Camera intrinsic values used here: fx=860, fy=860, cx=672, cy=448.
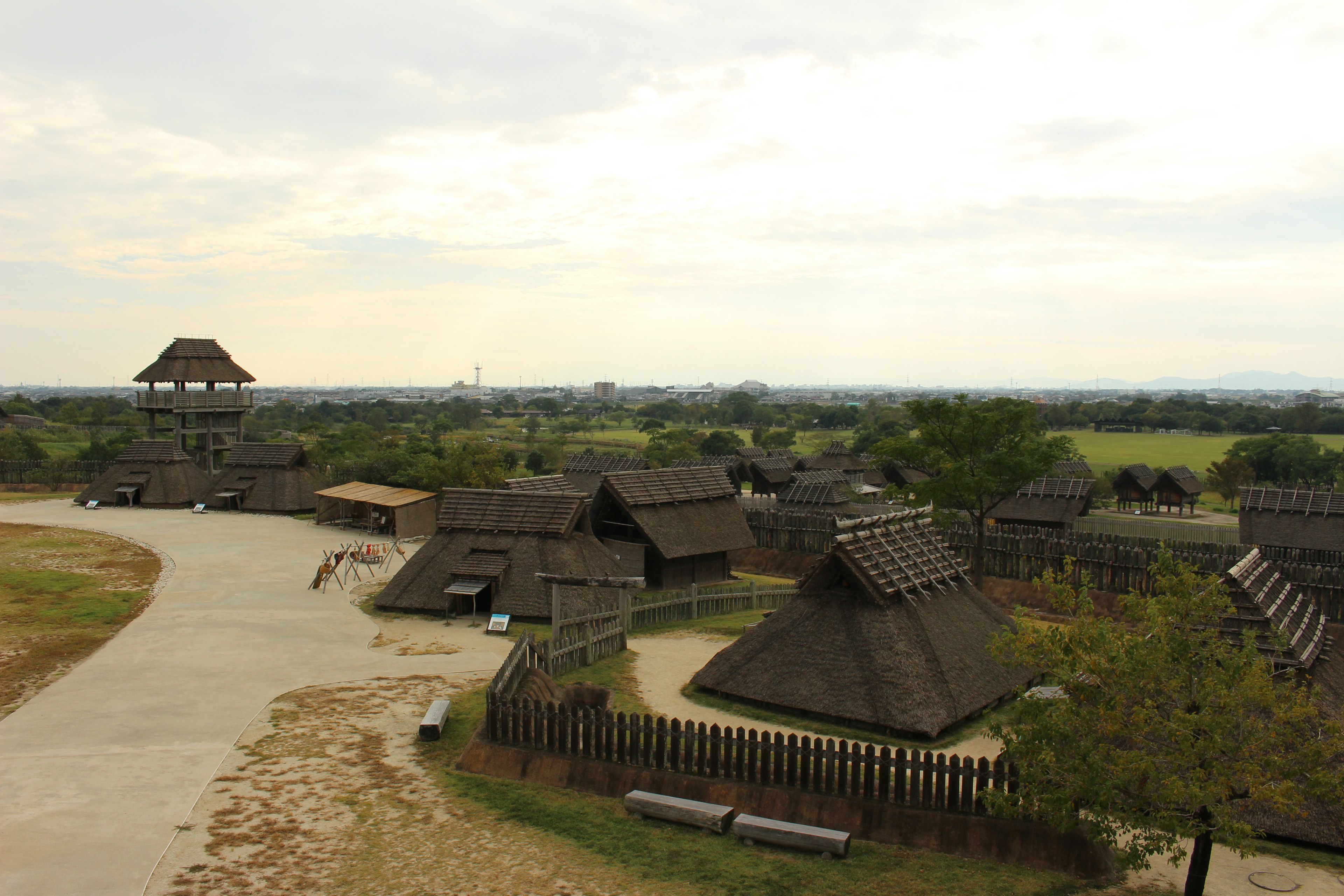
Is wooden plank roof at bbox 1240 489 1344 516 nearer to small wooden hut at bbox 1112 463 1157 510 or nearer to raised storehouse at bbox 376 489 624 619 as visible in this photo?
raised storehouse at bbox 376 489 624 619

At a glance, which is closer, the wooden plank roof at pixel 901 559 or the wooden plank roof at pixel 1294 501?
the wooden plank roof at pixel 901 559

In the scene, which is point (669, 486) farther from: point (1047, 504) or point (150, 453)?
point (150, 453)

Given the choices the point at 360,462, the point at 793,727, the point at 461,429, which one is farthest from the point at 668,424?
the point at 793,727

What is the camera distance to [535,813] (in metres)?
11.5

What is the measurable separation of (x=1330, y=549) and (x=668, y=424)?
15246 centimetres

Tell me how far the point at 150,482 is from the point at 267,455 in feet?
21.5

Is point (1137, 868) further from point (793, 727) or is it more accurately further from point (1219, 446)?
point (1219, 446)

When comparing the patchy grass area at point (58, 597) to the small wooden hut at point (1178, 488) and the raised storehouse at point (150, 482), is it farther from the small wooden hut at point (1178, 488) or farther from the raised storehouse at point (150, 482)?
the small wooden hut at point (1178, 488)

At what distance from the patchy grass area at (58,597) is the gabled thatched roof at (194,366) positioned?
1572 cm

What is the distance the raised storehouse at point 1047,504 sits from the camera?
3978cm

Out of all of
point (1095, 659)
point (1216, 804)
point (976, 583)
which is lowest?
point (976, 583)

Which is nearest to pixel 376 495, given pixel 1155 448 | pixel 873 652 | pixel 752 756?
pixel 873 652

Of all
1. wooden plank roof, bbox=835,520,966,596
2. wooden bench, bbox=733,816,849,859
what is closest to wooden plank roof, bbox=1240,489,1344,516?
wooden plank roof, bbox=835,520,966,596

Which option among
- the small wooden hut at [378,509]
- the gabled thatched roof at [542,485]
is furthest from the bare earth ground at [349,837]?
the small wooden hut at [378,509]
